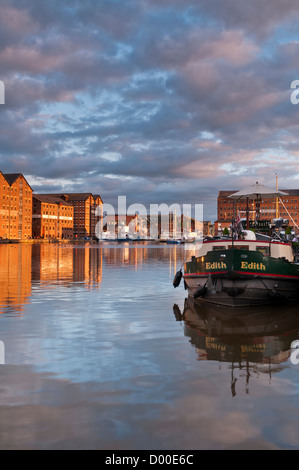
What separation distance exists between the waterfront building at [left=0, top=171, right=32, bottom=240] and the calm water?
177 metres

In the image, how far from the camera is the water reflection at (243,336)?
31.5ft

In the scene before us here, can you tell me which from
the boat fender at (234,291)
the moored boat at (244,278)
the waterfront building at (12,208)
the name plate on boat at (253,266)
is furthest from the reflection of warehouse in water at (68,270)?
the waterfront building at (12,208)

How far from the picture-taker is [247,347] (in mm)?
11422

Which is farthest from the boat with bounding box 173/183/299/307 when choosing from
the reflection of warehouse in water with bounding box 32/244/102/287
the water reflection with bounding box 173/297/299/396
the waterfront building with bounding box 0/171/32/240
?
the waterfront building with bounding box 0/171/32/240

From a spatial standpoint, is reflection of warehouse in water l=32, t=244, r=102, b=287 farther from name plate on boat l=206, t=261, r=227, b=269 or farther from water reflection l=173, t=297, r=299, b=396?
water reflection l=173, t=297, r=299, b=396

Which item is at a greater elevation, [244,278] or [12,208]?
[12,208]

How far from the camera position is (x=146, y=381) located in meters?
8.49

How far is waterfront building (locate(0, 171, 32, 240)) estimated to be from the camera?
18425 centimetres

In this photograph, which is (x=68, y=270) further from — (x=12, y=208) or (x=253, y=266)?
(x=12, y=208)

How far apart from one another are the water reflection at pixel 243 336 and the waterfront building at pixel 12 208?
17515cm

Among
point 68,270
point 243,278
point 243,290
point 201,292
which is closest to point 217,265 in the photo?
point 243,278

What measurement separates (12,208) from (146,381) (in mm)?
192377

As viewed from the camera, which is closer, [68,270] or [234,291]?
[234,291]

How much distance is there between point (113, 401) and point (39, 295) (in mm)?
15060
